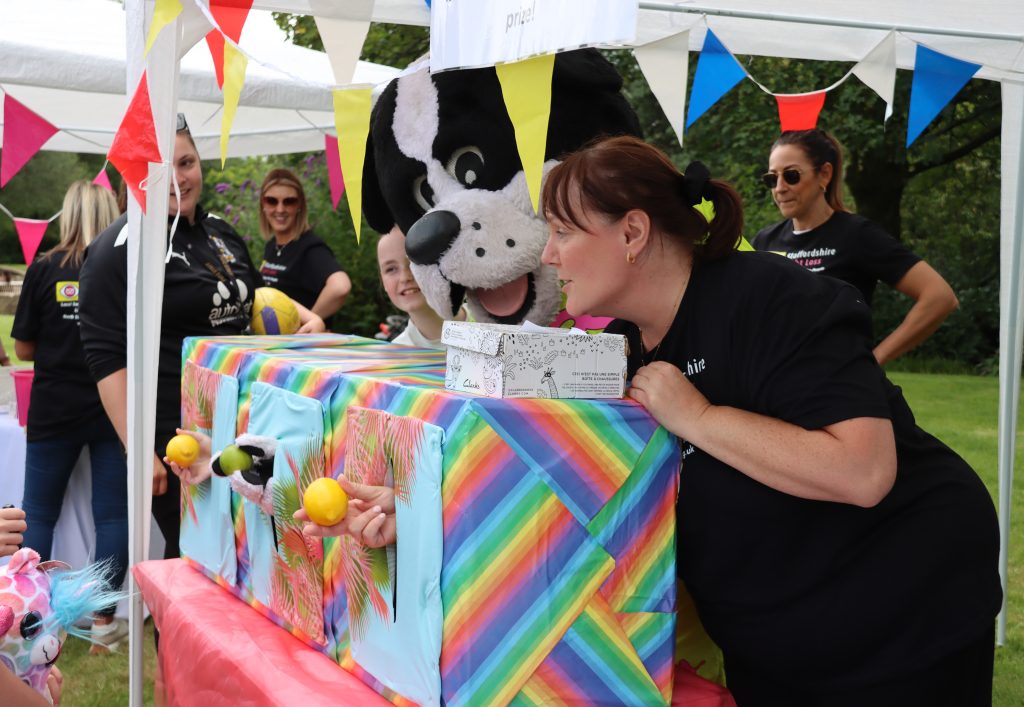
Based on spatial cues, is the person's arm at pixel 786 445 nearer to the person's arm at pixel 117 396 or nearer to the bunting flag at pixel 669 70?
the bunting flag at pixel 669 70

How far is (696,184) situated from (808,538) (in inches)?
20.6

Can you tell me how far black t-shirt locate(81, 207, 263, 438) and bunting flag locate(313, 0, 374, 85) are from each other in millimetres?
1137

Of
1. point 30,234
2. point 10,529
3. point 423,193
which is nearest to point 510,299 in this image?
point 423,193

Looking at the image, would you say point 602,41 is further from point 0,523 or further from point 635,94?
point 635,94

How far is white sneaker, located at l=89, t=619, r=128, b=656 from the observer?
364 centimetres

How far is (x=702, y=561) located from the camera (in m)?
1.46

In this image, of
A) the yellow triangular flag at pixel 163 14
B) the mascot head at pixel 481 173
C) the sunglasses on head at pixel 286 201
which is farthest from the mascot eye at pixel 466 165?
the sunglasses on head at pixel 286 201

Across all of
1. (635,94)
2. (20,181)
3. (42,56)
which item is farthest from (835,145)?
(20,181)

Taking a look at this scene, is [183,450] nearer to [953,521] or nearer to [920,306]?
[953,521]

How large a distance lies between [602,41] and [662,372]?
1.47 feet

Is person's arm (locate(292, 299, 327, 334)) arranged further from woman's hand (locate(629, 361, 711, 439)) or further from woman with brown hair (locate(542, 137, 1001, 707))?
woman's hand (locate(629, 361, 711, 439))

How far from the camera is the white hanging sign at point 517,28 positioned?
131 centimetres

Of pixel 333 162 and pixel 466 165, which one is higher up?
pixel 333 162

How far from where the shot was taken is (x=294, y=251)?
458cm
